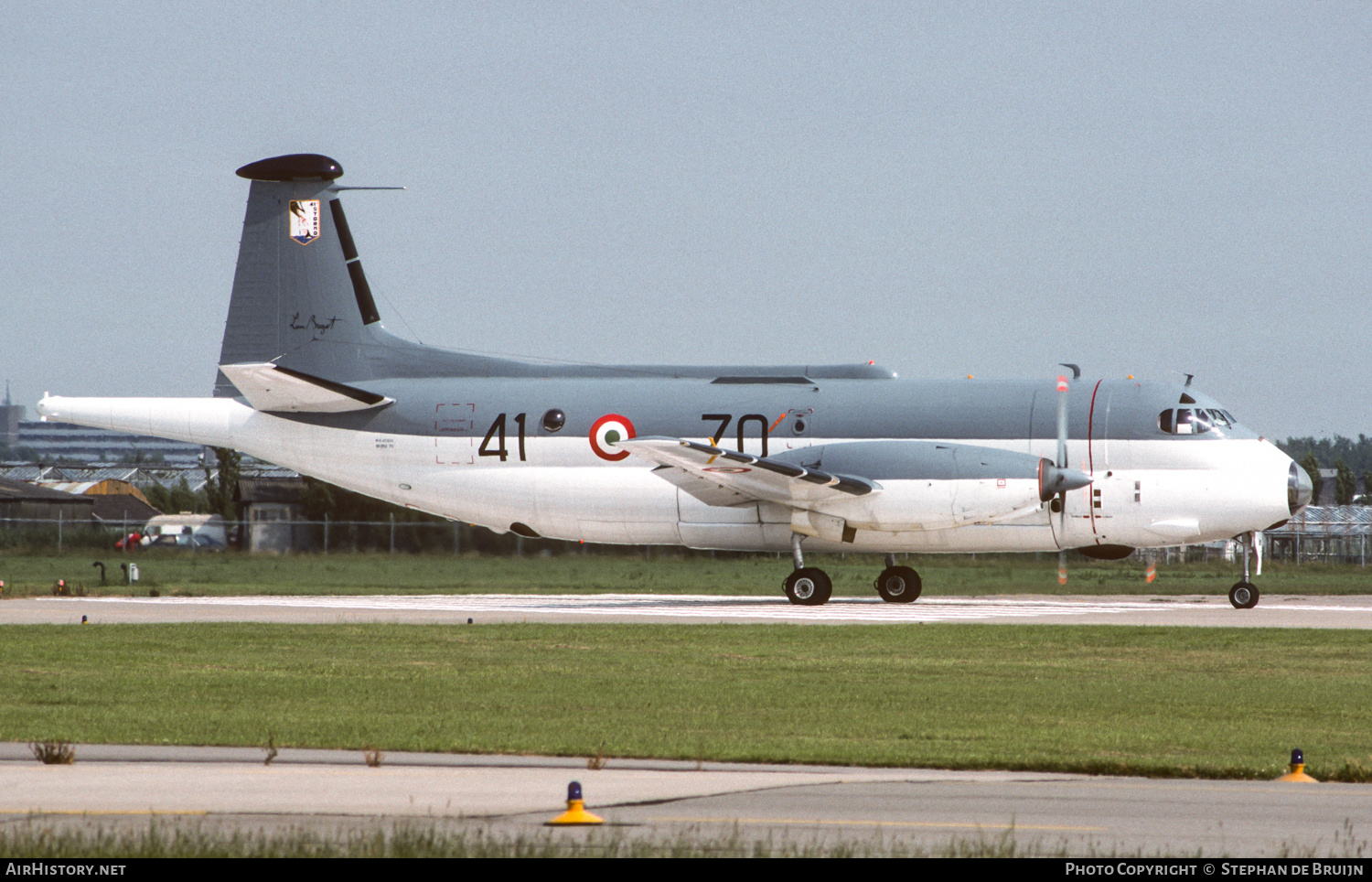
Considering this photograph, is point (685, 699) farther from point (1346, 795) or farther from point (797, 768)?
point (1346, 795)

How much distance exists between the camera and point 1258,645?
25250 mm

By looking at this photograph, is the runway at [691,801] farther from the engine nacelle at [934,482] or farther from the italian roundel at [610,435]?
the italian roundel at [610,435]

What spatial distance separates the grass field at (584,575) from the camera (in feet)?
133

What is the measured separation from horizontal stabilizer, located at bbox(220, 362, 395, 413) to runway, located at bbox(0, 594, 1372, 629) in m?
4.68

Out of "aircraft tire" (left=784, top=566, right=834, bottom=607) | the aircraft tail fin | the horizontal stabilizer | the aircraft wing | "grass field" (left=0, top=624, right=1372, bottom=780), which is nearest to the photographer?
"grass field" (left=0, top=624, right=1372, bottom=780)

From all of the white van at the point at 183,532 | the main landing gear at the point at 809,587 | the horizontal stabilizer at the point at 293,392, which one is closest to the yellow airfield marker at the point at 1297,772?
the main landing gear at the point at 809,587

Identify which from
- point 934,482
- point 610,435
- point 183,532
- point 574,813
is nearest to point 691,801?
point 574,813

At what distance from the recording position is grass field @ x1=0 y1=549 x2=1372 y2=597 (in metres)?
40.4

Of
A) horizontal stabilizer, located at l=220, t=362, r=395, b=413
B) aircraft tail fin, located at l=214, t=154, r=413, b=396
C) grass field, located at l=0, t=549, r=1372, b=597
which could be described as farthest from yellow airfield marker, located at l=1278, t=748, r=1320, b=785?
aircraft tail fin, located at l=214, t=154, r=413, b=396

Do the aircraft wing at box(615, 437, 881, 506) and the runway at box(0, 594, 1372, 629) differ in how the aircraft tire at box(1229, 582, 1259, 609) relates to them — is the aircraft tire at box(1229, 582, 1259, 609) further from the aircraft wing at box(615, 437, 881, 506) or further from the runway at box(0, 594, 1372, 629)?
the aircraft wing at box(615, 437, 881, 506)

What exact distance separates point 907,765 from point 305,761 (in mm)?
4978

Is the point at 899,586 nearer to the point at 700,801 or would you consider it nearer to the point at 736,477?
the point at 736,477

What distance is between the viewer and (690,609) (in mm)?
33781

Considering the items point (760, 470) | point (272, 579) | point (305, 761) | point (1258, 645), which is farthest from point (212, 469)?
point (305, 761)
